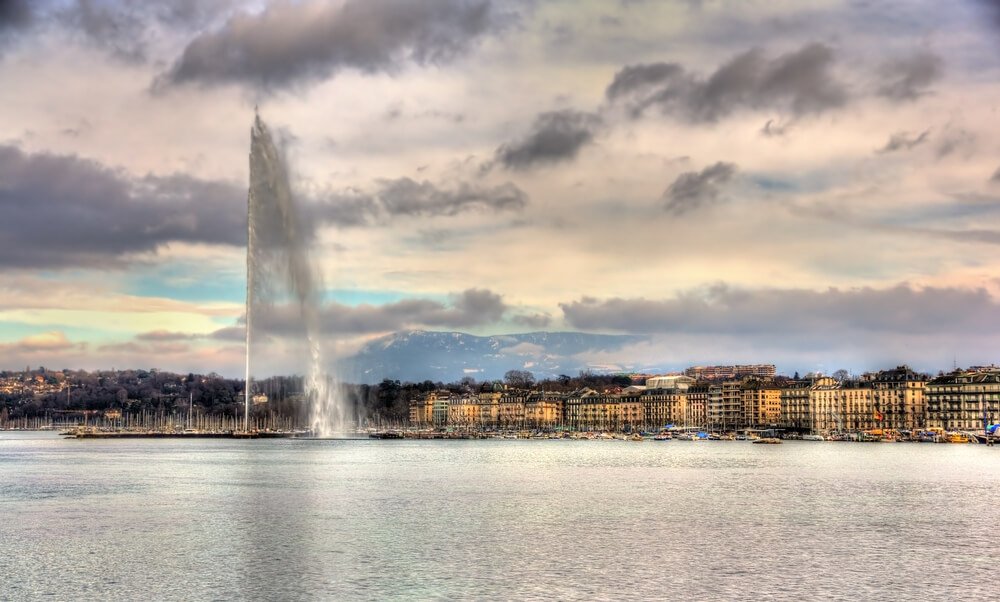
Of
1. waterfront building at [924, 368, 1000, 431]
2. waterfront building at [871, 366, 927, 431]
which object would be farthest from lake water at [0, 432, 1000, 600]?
waterfront building at [871, 366, 927, 431]

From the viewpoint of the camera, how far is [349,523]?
43844 mm

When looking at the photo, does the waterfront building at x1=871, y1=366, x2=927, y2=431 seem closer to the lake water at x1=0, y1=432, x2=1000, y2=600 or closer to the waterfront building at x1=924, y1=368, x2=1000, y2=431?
the waterfront building at x1=924, y1=368, x2=1000, y2=431

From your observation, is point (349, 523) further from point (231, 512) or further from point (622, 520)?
point (622, 520)

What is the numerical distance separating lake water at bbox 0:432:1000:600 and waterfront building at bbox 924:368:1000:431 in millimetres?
116735

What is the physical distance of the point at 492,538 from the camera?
3916 centimetres

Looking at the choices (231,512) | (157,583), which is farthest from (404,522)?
(157,583)

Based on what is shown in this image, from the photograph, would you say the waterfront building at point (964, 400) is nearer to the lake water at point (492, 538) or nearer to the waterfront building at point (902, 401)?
the waterfront building at point (902, 401)

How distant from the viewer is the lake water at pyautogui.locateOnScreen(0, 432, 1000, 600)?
2969 centimetres

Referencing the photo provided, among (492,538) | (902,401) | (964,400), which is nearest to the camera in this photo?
(492,538)

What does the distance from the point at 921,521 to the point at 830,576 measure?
54.9ft

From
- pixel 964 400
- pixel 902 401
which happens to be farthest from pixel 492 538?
pixel 902 401

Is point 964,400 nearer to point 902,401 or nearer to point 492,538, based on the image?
point 902,401

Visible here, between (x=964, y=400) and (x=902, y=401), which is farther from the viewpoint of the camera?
(x=902, y=401)

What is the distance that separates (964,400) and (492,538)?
16371cm
